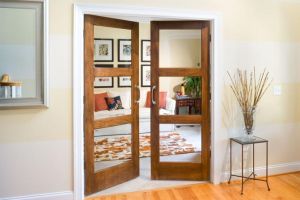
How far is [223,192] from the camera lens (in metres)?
3.17

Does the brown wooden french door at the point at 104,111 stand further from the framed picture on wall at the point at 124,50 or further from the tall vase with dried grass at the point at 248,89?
the tall vase with dried grass at the point at 248,89

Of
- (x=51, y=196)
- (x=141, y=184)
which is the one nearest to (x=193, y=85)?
(x=141, y=184)

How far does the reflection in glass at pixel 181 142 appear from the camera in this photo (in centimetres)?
347

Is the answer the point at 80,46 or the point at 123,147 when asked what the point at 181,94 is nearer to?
the point at 123,147

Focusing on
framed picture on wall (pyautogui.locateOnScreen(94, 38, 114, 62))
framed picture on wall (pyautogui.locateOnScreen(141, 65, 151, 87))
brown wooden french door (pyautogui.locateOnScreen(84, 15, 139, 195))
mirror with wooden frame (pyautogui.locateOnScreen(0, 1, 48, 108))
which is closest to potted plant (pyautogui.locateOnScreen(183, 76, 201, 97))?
brown wooden french door (pyautogui.locateOnScreen(84, 15, 139, 195))

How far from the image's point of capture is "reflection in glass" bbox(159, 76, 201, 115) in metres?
3.37

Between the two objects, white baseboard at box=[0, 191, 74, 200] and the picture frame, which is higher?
the picture frame

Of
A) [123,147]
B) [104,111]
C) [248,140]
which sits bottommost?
[123,147]

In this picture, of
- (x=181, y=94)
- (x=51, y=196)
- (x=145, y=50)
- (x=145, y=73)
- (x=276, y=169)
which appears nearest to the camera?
(x=51, y=196)

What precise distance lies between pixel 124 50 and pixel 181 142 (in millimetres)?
1443

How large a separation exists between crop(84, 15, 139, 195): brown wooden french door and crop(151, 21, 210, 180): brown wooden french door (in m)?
0.24

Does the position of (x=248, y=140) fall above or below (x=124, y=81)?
below

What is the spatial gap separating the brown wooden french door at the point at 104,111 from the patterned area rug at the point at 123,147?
0.6 inches

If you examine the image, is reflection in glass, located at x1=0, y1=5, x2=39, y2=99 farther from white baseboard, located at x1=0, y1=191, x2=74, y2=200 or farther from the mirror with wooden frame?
white baseboard, located at x1=0, y1=191, x2=74, y2=200
